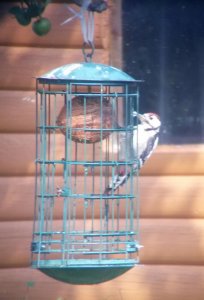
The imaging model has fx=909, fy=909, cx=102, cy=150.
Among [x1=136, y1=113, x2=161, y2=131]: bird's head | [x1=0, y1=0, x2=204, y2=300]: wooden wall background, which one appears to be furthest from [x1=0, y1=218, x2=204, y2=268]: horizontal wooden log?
[x1=136, y1=113, x2=161, y2=131]: bird's head

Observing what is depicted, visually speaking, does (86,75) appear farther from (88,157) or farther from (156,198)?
(156,198)

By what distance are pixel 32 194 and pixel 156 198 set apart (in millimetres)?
773

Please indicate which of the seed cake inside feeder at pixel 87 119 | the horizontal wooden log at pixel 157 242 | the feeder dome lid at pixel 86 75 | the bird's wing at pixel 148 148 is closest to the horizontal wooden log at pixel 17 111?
the horizontal wooden log at pixel 157 242

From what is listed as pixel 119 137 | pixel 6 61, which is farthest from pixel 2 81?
pixel 119 137

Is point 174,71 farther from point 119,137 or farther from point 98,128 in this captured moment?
point 98,128

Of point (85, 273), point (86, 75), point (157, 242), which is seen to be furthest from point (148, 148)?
point (85, 273)

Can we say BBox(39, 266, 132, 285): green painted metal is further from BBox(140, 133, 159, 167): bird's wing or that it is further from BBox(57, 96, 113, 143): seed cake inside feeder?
BBox(140, 133, 159, 167): bird's wing

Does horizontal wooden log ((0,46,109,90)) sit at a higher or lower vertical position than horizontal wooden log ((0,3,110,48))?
lower

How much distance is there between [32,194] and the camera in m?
5.62

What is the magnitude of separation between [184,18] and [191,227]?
4.42 feet

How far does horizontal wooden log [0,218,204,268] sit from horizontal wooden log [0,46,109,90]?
865 mm

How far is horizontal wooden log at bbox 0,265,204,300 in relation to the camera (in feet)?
18.4

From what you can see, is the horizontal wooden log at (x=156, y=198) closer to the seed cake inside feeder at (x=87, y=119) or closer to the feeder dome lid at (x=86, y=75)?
the seed cake inside feeder at (x=87, y=119)

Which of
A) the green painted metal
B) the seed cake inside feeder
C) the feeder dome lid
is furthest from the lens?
the seed cake inside feeder
